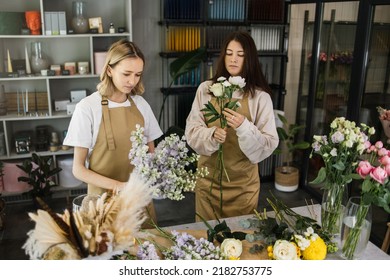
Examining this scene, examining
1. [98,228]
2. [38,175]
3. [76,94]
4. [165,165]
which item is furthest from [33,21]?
[98,228]

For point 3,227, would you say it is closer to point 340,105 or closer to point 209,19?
point 209,19

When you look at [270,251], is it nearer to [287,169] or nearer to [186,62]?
[186,62]

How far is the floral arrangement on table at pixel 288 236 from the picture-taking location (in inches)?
40.8

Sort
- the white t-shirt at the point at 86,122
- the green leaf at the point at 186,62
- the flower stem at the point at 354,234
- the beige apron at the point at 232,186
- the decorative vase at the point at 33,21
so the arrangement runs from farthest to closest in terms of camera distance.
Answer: the green leaf at the point at 186,62 < the decorative vase at the point at 33,21 < the beige apron at the point at 232,186 < the white t-shirt at the point at 86,122 < the flower stem at the point at 354,234

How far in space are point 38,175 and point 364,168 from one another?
93.0 inches

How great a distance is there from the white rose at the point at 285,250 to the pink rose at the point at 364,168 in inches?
10.0

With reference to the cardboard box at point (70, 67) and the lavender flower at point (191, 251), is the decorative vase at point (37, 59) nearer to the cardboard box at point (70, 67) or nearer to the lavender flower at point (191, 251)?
the cardboard box at point (70, 67)

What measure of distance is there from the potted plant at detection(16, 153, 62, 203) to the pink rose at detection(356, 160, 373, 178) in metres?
2.33

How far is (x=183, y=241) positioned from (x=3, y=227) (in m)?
1.94

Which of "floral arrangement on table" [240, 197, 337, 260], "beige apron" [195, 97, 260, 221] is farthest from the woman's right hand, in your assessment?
"floral arrangement on table" [240, 197, 337, 260]

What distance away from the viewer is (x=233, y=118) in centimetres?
139

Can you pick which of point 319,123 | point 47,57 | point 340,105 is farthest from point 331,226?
point 47,57

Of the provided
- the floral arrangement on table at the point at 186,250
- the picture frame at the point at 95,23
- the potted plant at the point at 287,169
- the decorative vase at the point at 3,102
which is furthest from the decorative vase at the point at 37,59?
the floral arrangement on table at the point at 186,250

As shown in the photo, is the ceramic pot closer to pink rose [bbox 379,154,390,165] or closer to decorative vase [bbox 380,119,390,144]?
decorative vase [bbox 380,119,390,144]
